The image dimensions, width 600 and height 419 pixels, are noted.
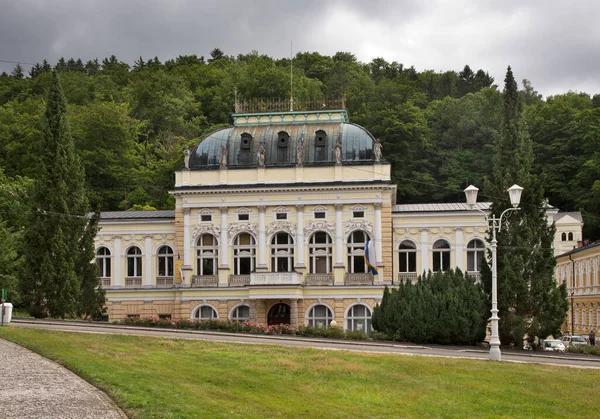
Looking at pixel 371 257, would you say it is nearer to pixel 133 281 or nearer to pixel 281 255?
pixel 281 255

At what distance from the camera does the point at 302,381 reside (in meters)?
27.2

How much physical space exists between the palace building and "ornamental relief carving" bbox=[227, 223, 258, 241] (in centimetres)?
7

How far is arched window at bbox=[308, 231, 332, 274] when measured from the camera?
209 ft

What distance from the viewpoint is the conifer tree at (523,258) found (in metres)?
45.5

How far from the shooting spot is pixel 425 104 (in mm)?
111562

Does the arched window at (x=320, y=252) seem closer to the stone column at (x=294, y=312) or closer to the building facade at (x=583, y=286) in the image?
the stone column at (x=294, y=312)

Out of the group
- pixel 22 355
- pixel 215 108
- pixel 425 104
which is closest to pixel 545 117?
pixel 425 104

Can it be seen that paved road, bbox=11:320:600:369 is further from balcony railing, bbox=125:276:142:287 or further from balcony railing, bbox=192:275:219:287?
balcony railing, bbox=125:276:142:287

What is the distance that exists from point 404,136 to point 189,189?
37398mm

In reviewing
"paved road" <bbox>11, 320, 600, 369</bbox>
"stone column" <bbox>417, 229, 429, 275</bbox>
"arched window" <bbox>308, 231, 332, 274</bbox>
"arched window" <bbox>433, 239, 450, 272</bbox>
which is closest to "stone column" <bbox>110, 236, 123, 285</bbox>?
"arched window" <bbox>308, 231, 332, 274</bbox>

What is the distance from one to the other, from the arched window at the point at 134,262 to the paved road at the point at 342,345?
2296cm

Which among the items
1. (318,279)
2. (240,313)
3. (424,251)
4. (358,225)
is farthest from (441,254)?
(240,313)

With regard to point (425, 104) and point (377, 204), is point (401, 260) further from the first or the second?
point (425, 104)

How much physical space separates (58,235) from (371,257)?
2108cm
